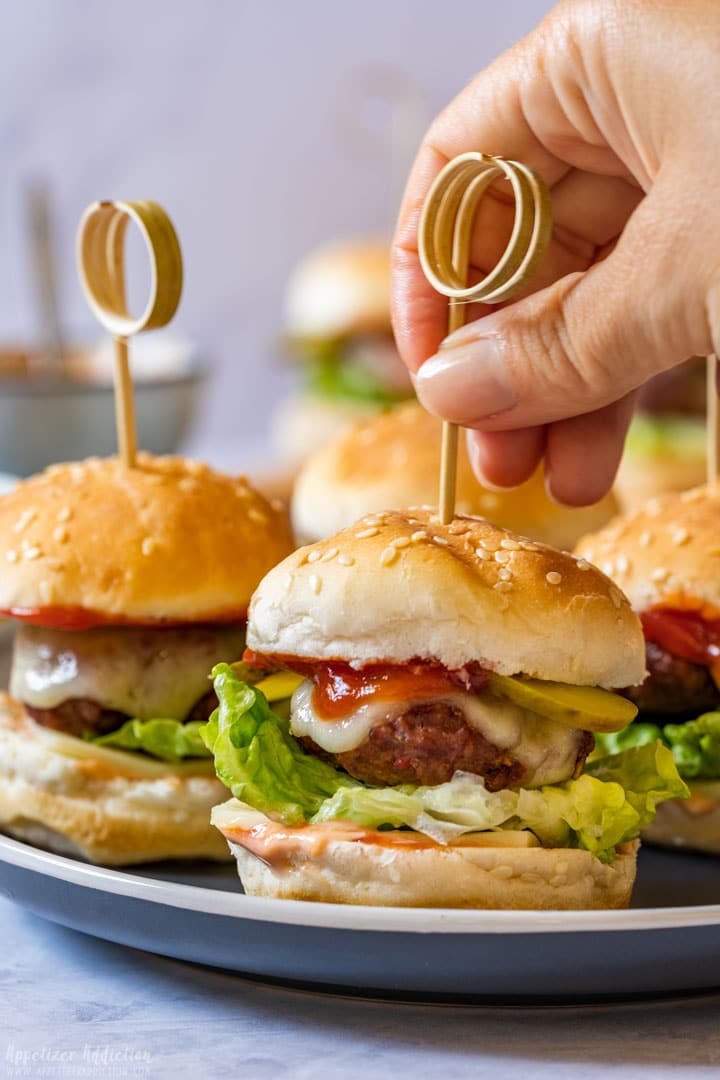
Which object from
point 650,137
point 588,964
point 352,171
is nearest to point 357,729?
point 588,964

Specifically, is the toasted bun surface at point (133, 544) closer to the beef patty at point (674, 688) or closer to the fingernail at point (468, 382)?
the fingernail at point (468, 382)

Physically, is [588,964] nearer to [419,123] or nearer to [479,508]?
[479,508]

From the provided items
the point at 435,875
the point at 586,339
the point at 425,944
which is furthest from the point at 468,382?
the point at 425,944

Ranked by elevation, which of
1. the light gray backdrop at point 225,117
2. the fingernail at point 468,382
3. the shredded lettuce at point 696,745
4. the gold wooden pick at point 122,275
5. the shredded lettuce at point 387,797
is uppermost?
the light gray backdrop at point 225,117

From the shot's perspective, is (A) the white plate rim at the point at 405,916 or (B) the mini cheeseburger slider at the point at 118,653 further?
(B) the mini cheeseburger slider at the point at 118,653

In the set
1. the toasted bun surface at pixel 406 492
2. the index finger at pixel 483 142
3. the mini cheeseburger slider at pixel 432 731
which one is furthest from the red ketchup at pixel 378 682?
the toasted bun surface at pixel 406 492

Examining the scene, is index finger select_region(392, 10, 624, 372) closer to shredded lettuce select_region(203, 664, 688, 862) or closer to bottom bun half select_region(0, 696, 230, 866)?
shredded lettuce select_region(203, 664, 688, 862)

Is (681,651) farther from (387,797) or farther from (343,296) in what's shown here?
(343,296)
